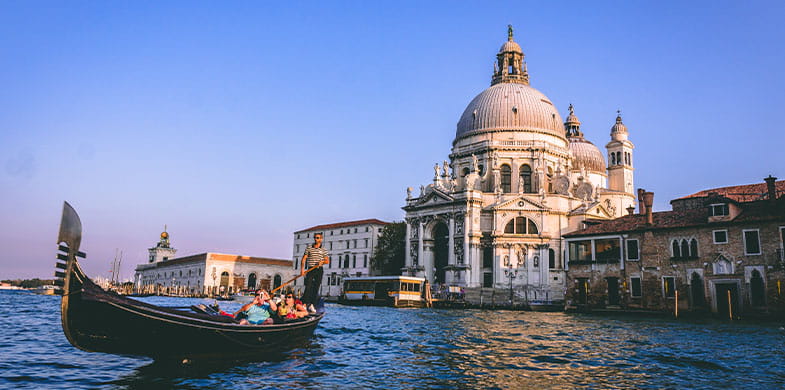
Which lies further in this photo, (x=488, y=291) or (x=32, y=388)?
(x=488, y=291)

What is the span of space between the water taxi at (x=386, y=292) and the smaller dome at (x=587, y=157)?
2812 centimetres

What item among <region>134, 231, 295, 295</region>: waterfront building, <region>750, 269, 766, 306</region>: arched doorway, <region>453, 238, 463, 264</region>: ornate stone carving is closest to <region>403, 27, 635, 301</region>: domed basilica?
<region>453, 238, 463, 264</region>: ornate stone carving

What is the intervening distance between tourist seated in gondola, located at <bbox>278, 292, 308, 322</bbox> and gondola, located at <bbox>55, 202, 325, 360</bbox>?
5.59ft

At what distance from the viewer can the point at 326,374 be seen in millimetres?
10883

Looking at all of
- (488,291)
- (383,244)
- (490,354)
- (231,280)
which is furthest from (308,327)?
(231,280)

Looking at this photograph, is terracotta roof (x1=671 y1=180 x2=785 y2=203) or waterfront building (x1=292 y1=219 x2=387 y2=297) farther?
waterfront building (x1=292 y1=219 x2=387 y2=297)

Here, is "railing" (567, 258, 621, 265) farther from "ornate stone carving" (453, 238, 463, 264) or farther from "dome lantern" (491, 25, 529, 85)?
"dome lantern" (491, 25, 529, 85)

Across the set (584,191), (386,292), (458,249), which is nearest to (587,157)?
(584,191)

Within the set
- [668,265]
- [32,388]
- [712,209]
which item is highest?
[712,209]

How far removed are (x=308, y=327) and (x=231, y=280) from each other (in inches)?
2758

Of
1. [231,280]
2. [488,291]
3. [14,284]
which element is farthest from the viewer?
[14,284]

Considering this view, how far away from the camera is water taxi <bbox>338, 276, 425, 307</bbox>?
44.5 metres

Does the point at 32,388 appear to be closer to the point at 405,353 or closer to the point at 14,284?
the point at 405,353

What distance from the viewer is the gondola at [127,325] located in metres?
8.63
